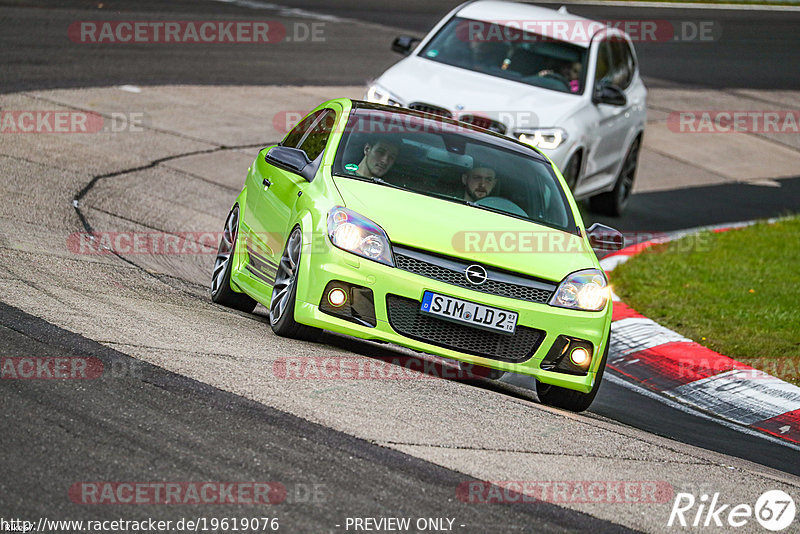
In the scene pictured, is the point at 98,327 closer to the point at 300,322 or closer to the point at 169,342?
the point at 169,342

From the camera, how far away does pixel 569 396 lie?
25.0 feet

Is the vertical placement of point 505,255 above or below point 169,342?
above

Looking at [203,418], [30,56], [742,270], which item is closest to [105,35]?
[30,56]

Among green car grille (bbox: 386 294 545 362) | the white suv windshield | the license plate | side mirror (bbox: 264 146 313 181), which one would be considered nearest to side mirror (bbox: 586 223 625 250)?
green car grille (bbox: 386 294 545 362)

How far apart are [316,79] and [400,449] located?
569 inches

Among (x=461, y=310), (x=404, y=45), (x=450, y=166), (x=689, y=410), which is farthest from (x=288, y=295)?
(x=404, y=45)

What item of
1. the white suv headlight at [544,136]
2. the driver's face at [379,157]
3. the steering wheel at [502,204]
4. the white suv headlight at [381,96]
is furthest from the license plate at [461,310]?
the white suv headlight at [381,96]

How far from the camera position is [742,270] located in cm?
1262

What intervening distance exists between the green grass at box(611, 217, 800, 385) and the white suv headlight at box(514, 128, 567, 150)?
4.69ft

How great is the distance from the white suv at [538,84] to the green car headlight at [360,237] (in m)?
5.08

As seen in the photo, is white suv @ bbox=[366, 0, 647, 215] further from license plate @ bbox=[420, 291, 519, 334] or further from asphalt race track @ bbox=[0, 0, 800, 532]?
license plate @ bbox=[420, 291, 519, 334]

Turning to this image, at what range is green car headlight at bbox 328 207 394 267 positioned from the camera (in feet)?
23.4

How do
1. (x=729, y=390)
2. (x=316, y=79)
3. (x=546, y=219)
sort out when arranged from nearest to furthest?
(x=546, y=219)
(x=729, y=390)
(x=316, y=79)

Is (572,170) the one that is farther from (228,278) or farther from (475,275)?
(475,275)
